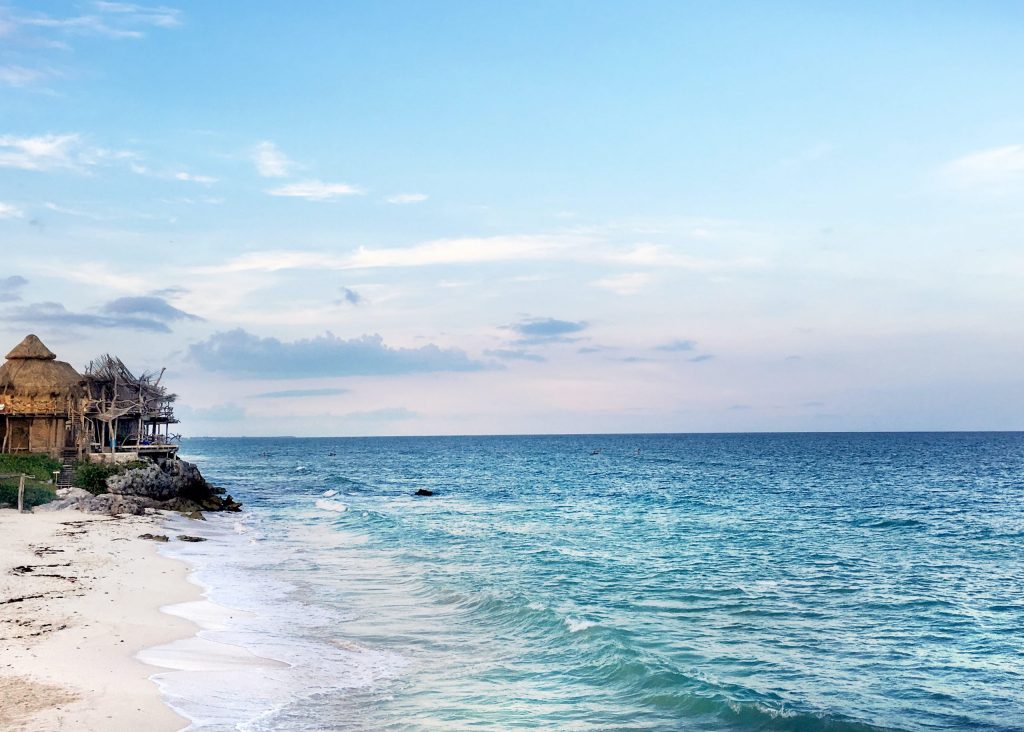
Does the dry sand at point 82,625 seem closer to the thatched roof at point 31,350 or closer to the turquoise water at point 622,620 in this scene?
the turquoise water at point 622,620

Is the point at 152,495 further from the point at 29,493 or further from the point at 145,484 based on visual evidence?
the point at 29,493

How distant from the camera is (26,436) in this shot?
55.1 meters

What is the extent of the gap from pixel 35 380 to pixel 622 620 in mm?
49552

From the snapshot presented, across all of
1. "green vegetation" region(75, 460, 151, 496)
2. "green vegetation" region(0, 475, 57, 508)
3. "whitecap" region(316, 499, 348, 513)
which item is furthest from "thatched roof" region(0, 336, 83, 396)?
"whitecap" region(316, 499, 348, 513)

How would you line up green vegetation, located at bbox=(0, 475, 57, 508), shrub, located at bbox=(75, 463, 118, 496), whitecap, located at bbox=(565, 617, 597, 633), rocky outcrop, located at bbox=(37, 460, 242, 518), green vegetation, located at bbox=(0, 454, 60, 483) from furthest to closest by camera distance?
1. shrub, located at bbox=(75, 463, 118, 496)
2. green vegetation, located at bbox=(0, 454, 60, 483)
3. rocky outcrop, located at bbox=(37, 460, 242, 518)
4. green vegetation, located at bbox=(0, 475, 57, 508)
5. whitecap, located at bbox=(565, 617, 597, 633)

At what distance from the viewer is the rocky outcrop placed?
129ft

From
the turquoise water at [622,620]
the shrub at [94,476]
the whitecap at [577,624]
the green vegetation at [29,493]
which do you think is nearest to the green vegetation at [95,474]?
the shrub at [94,476]

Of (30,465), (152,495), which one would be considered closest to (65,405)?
(30,465)

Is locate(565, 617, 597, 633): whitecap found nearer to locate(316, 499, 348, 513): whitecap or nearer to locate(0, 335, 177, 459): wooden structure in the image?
locate(316, 499, 348, 513): whitecap

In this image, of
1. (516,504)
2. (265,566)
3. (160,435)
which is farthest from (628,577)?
(160,435)

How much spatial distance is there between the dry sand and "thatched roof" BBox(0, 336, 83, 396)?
2598 cm

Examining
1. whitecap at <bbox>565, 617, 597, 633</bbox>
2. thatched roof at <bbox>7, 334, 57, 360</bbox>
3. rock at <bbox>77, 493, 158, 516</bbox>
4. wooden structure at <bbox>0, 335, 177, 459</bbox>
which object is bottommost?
whitecap at <bbox>565, 617, 597, 633</bbox>

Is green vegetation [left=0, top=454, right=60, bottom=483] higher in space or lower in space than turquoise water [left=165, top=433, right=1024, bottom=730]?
higher

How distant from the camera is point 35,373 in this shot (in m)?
55.8
